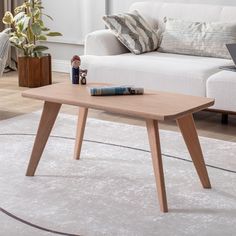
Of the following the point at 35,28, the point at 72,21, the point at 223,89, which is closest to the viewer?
the point at 223,89

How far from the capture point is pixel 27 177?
3.06 m

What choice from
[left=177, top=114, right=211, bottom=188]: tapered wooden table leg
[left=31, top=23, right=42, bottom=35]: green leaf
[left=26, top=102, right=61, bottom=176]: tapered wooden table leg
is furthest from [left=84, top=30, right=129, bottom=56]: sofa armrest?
[left=177, top=114, right=211, bottom=188]: tapered wooden table leg

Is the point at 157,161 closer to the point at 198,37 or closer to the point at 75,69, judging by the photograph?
the point at 75,69

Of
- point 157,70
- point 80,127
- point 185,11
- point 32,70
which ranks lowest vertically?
point 32,70

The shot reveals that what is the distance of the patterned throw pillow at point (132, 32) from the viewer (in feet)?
15.1

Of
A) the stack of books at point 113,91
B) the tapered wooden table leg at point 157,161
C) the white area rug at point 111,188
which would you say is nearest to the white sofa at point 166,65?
the white area rug at point 111,188

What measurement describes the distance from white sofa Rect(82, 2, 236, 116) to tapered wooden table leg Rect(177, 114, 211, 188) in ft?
3.47

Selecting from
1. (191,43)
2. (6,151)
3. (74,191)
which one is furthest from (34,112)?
(74,191)

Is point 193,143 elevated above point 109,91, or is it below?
below

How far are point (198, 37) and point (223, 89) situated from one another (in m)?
0.74

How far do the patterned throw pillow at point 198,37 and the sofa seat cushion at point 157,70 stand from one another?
7cm

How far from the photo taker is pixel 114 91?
2.97m

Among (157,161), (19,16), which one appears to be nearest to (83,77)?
(157,161)

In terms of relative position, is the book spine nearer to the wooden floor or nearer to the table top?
the table top
